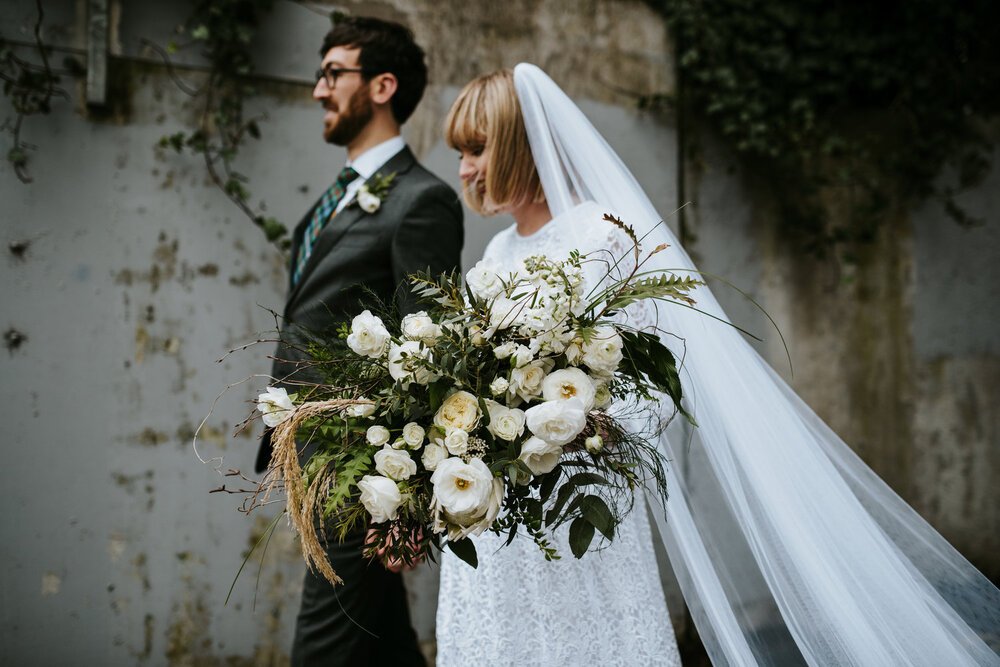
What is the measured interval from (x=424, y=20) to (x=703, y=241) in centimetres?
179

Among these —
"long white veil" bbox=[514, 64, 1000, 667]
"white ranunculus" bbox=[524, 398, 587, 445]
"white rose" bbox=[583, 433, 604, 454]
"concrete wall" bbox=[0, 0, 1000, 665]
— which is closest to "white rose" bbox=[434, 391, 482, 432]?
"white ranunculus" bbox=[524, 398, 587, 445]

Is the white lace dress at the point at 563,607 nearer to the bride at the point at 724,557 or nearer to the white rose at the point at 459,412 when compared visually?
the bride at the point at 724,557

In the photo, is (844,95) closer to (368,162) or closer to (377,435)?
(368,162)

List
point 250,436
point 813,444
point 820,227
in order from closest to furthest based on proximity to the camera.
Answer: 1. point 813,444
2. point 250,436
3. point 820,227

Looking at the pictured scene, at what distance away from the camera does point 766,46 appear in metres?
3.85

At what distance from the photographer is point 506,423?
1335 mm

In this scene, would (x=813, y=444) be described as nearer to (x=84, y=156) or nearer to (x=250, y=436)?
(x=250, y=436)

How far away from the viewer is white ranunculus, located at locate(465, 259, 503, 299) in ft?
4.85

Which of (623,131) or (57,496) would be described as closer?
(57,496)

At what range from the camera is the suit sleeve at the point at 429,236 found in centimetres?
214

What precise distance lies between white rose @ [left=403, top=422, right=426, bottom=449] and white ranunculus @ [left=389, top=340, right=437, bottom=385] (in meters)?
0.08

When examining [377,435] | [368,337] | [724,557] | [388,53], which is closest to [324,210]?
[388,53]

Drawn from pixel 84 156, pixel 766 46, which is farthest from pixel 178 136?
pixel 766 46

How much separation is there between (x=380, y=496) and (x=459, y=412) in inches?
8.1
